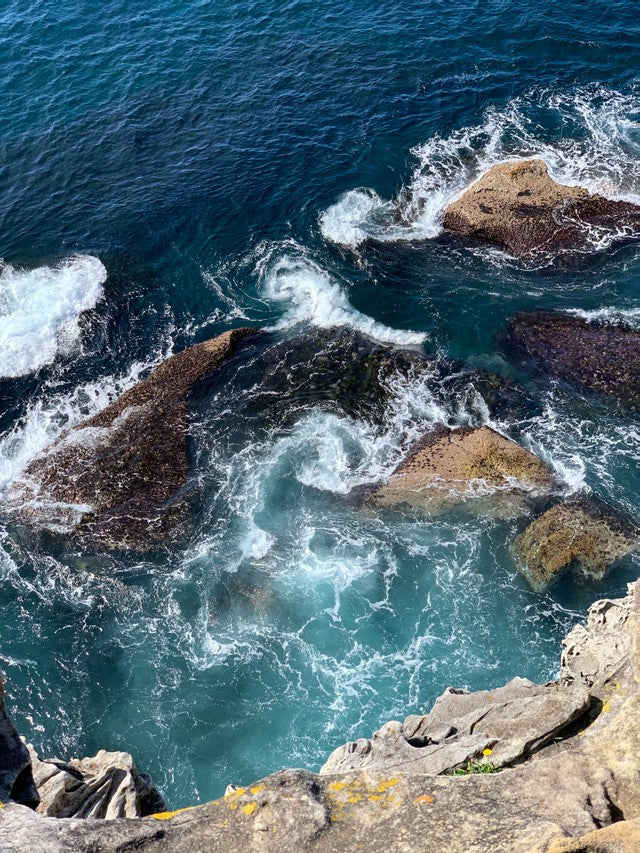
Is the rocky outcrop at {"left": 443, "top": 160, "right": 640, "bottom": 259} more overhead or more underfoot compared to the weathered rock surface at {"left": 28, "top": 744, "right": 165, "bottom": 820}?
more overhead

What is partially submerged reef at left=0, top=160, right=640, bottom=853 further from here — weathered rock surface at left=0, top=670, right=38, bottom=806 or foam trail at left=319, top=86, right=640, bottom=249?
foam trail at left=319, top=86, right=640, bottom=249

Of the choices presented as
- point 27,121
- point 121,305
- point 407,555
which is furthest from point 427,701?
point 27,121

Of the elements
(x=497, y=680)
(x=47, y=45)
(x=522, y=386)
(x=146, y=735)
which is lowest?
(x=497, y=680)

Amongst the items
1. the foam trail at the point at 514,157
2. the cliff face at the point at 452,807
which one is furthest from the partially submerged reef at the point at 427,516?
the foam trail at the point at 514,157

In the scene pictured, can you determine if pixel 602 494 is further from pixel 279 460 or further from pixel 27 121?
pixel 27 121

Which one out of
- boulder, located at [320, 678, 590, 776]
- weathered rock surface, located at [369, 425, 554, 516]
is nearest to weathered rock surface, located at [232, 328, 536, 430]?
weathered rock surface, located at [369, 425, 554, 516]
